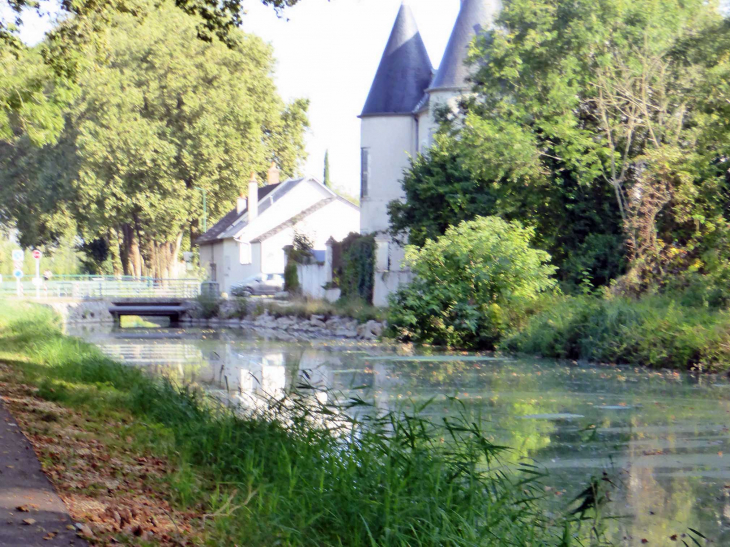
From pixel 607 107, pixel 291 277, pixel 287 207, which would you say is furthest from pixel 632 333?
pixel 287 207

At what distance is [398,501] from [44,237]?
59.6m

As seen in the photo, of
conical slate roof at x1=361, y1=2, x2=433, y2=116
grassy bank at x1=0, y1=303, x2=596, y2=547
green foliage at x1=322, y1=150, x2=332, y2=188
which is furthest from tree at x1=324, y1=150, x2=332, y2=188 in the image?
grassy bank at x1=0, y1=303, x2=596, y2=547

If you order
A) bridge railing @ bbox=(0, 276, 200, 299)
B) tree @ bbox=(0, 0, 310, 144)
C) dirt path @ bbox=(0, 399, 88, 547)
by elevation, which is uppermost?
tree @ bbox=(0, 0, 310, 144)

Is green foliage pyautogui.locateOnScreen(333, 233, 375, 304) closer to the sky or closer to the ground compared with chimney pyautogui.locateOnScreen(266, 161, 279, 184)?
closer to the ground

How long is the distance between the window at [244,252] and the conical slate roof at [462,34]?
→ 25.5 metres

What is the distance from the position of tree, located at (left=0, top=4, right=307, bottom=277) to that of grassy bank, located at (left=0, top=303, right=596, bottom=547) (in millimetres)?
44820

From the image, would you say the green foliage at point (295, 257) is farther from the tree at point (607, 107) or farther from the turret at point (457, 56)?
the tree at point (607, 107)

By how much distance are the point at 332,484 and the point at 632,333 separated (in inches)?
599

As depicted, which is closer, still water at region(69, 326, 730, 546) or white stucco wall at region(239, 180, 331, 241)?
still water at region(69, 326, 730, 546)

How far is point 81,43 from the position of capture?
1678 cm

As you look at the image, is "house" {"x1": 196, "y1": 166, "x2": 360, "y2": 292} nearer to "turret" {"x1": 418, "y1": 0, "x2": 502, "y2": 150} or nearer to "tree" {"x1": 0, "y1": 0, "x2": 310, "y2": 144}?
"turret" {"x1": 418, "y1": 0, "x2": 502, "y2": 150}

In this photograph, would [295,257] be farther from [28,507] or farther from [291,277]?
[28,507]

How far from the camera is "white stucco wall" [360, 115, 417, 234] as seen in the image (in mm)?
44375

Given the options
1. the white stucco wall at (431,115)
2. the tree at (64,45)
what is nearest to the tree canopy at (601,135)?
the white stucco wall at (431,115)
